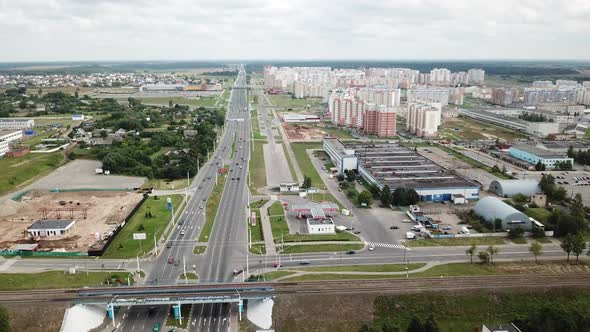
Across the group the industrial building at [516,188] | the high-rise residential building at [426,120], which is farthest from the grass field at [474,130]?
the industrial building at [516,188]

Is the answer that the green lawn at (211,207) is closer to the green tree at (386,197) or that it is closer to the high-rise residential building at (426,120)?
the green tree at (386,197)

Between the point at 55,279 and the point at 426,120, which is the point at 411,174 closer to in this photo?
the point at 426,120

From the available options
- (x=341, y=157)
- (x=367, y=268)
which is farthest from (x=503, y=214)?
(x=341, y=157)

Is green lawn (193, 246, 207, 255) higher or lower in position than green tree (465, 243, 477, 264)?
lower

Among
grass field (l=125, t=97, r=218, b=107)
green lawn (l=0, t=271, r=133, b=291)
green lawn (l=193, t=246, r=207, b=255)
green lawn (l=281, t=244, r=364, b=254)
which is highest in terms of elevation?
grass field (l=125, t=97, r=218, b=107)

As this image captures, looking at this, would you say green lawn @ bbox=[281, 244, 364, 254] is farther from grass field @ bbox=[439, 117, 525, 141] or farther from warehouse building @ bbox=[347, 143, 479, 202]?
grass field @ bbox=[439, 117, 525, 141]

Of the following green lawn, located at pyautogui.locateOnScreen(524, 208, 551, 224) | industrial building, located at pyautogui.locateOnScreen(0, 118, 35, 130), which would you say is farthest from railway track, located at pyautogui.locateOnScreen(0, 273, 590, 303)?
industrial building, located at pyautogui.locateOnScreen(0, 118, 35, 130)
